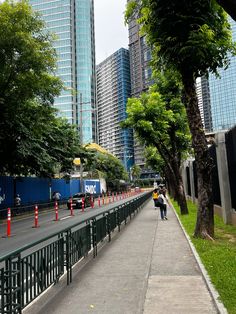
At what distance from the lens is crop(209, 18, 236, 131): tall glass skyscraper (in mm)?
33406

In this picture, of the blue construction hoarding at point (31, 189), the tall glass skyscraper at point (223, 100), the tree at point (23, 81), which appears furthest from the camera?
the tall glass skyscraper at point (223, 100)

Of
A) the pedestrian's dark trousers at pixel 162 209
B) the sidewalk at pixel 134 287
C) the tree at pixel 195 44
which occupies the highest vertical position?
the tree at pixel 195 44

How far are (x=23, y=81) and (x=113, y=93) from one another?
67999 mm

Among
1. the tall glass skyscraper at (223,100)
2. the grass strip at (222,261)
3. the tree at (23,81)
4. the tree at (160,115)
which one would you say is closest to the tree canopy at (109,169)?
the tall glass skyscraper at (223,100)

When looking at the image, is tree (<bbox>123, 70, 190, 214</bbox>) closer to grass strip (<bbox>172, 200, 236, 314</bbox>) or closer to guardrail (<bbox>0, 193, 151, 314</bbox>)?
grass strip (<bbox>172, 200, 236, 314</bbox>)

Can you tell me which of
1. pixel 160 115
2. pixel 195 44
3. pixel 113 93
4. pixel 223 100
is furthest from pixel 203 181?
pixel 113 93

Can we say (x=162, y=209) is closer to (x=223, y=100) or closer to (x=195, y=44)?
(x=195, y=44)

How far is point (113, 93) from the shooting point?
291 ft

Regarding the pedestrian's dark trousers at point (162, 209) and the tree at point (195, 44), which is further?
the pedestrian's dark trousers at point (162, 209)

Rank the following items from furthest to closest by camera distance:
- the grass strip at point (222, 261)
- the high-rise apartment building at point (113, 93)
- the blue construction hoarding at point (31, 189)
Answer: the high-rise apartment building at point (113, 93)
the blue construction hoarding at point (31, 189)
the grass strip at point (222, 261)

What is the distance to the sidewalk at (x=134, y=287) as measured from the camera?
19.2ft

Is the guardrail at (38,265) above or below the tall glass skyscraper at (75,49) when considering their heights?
below

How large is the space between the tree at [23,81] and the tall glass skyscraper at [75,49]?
59.5 meters

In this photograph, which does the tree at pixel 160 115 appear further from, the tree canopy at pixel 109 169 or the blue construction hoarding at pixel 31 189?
the tree canopy at pixel 109 169
